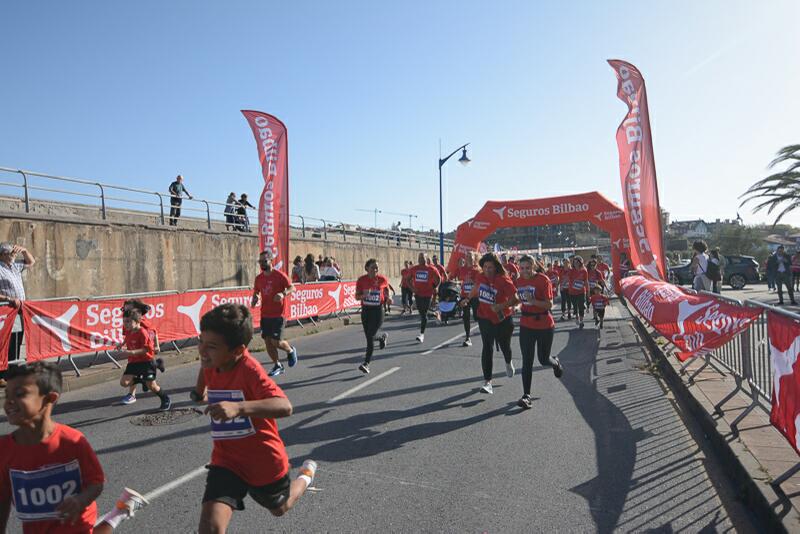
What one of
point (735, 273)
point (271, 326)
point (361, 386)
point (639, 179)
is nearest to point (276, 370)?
point (271, 326)

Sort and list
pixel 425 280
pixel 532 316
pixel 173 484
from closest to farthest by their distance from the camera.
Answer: pixel 173 484, pixel 532 316, pixel 425 280

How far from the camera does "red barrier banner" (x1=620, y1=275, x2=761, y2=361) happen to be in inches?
211

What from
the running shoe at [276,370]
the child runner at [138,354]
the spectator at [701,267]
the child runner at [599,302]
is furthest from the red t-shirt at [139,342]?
the spectator at [701,267]

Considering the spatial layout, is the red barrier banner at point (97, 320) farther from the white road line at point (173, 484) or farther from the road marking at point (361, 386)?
the white road line at point (173, 484)

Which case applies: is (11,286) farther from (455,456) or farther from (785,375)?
(785,375)

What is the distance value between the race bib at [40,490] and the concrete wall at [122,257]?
1201 centimetres

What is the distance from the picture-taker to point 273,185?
14219 millimetres

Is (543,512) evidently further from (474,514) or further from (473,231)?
(473,231)

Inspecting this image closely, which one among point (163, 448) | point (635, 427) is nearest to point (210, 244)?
point (163, 448)

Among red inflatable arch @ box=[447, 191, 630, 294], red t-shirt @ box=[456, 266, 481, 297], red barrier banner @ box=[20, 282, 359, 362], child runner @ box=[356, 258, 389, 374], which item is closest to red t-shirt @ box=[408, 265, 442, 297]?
red t-shirt @ box=[456, 266, 481, 297]

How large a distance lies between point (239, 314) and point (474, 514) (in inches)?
89.5

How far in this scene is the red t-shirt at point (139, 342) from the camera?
21.8 ft

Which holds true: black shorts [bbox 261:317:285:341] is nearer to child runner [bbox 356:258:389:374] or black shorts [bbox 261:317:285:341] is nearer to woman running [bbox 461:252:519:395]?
child runner [bbox 356:258:389:374]

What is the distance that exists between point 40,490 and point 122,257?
14099 mm
